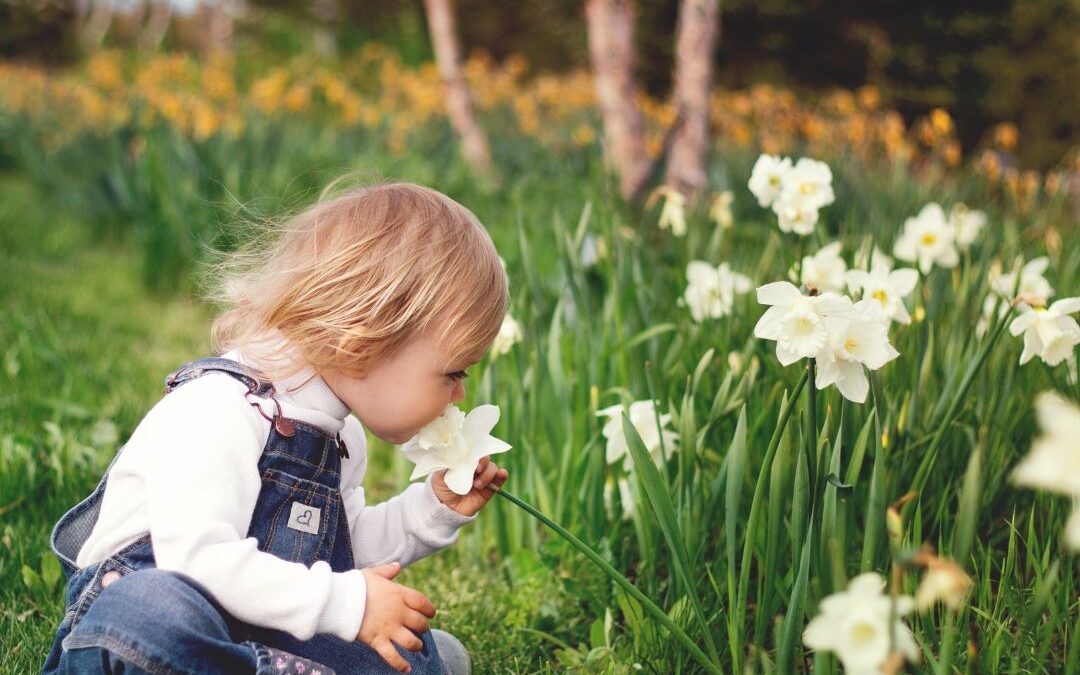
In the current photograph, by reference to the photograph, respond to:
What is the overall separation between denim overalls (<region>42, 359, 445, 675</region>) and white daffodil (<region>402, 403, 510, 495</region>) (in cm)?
18

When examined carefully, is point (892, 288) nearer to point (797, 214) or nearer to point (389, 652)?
point (797, 214)

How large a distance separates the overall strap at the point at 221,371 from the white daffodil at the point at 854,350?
804mm

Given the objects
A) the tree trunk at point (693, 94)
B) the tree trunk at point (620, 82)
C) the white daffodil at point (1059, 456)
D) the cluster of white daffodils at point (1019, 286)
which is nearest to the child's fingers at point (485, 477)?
the white daffodil at point (1059, 456)

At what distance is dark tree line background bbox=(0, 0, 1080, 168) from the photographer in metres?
10.3

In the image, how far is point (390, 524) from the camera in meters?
1.67

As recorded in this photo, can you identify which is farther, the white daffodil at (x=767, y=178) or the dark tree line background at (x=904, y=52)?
the dark tree line background at (x=904, y=52)

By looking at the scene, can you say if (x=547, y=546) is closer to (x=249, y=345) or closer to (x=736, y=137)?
(x=249, y=345)

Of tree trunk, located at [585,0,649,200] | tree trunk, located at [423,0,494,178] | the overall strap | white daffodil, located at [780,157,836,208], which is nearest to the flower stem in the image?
the overall strap

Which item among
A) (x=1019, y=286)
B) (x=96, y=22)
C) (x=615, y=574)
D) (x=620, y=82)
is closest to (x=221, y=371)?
(x=615, y=574)

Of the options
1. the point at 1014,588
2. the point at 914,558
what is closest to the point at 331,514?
the point at 914,558

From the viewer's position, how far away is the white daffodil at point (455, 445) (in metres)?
1.44

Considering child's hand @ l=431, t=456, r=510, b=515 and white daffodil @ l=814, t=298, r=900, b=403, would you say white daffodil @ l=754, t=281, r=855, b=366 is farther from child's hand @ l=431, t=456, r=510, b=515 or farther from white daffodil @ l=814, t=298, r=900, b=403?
child's hand @ l=431, t=456, r=510, b=515

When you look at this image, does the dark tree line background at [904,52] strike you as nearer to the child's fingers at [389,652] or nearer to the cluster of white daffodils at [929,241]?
the cluster of white daffodils at [929,241]

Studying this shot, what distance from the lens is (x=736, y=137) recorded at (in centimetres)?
678
